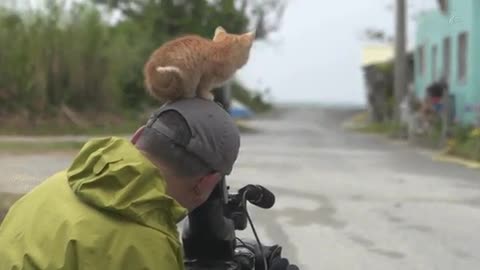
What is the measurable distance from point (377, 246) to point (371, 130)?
24.0 metres

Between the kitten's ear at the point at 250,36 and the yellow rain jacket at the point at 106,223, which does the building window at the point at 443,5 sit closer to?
the kitten's ear at the point at 250,36

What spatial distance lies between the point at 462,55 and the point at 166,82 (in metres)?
21.9

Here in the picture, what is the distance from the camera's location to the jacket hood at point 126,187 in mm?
1727

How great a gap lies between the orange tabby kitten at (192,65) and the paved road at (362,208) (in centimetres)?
315

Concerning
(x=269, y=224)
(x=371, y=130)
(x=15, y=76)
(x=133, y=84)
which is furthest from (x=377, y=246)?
(x=371, y=130)

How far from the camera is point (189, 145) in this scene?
1878 mm

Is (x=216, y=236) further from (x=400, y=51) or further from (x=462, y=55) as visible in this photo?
(x=400, y=51)

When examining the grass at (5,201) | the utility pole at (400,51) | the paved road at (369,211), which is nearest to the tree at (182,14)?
the utility pole at (400,51)

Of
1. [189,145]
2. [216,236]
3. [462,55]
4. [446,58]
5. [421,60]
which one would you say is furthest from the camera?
[421,60]

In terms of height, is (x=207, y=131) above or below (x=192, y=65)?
below

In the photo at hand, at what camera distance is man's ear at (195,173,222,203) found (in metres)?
1.94

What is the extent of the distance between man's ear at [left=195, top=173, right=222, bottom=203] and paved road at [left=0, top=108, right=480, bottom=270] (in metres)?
3.17

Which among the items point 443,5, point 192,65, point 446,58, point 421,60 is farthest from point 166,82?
point 421,60

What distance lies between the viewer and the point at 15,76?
22406 millimetres
